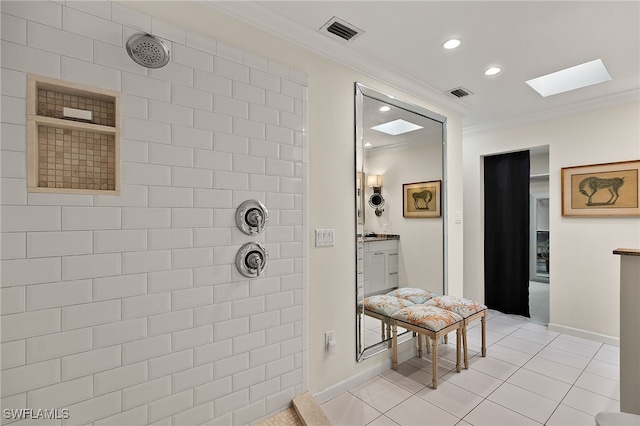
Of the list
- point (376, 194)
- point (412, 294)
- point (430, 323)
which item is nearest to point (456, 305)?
point (412, 294)

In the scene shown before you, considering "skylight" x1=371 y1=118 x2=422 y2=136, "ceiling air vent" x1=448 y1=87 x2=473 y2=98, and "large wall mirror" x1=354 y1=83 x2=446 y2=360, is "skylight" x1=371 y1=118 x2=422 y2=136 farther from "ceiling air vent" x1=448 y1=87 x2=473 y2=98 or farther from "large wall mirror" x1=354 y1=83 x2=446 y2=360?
"ceiling air vent" x1=448 y1=87 x2=473 y2=98

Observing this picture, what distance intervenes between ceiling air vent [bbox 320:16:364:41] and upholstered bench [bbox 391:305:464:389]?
207cm

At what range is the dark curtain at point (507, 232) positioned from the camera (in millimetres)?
3977

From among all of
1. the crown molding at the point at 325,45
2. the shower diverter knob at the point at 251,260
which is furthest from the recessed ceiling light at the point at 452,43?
the shower diverter knob at the point at 251,260

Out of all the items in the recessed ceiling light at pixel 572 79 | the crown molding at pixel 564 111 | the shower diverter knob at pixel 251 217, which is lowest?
the shower diverter knob at pixel 251 217

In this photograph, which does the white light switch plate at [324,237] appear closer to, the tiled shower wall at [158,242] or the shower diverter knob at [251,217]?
the tiled shower wall at [158,242]

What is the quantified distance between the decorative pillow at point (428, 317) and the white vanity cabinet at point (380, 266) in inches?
9.7

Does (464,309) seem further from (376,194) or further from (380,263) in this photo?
(376,194)

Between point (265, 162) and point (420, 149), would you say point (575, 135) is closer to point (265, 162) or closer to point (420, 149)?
point (420, 149)

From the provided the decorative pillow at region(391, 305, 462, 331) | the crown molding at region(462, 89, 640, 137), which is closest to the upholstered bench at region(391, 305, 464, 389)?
the decorative pillow at region(391, 305, 462, 331)

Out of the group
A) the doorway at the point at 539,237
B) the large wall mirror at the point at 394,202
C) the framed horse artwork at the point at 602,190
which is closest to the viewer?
the large wall mirror at the point at 394,202

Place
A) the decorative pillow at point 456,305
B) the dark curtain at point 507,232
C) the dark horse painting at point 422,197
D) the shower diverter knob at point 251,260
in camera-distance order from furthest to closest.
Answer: the dark curtain at point 507,232 < the dark horse painting at point 422,197 < the decorative pillow at point 456,305 < the shower diverter knob at point 251,260

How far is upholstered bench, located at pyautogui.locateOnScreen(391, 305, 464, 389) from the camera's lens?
2283 millimetres

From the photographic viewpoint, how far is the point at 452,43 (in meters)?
2.14
